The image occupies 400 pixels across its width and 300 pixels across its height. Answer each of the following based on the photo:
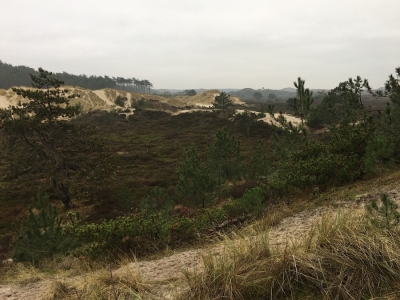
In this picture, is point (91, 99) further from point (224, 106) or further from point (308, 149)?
point (308, 149)

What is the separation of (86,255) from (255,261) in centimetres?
411

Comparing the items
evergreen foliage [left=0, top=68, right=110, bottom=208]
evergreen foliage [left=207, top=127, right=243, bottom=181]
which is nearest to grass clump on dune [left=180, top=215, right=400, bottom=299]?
evergreen foliage [left=207, top=127, right=243, bottom=181]

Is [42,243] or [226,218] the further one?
[42,243]

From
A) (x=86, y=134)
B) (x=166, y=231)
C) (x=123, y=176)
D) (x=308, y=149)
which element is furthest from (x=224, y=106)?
(x=166, y=231)

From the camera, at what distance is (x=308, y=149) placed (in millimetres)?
10305

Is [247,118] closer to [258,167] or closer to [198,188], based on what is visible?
[258,167]

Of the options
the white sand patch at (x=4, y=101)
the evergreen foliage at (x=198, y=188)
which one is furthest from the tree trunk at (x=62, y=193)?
the white sand patch at (x=4, y=101)

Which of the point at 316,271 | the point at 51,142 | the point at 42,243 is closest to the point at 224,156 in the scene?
the point at 51,142

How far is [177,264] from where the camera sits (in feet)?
13.7

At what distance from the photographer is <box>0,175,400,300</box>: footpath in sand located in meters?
3.18

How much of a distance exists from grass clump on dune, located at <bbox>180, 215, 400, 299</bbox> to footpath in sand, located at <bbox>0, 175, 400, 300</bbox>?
0.90 feet

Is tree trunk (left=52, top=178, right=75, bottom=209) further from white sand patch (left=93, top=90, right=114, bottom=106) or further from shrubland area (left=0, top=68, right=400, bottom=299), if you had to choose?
white sand patch (left=93, top=90, right=114, bottom=106)

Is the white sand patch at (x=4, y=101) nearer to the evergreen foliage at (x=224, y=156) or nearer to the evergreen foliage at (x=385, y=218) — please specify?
the evergreen foliage at (x=224, y=156)

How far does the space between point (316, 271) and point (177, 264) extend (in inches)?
88.5
